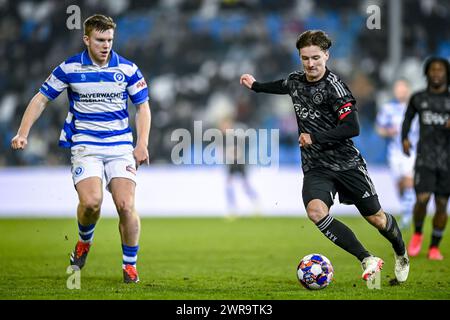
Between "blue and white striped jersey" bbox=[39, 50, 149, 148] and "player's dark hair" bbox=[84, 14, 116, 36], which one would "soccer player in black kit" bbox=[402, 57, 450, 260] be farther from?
"player's dark hair" bbox=[84, 14, 116, 36]

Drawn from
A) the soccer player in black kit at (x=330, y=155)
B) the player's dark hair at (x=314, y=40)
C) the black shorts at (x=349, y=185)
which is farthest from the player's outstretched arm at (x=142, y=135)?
the player's dark hair at (x=314, y=40)

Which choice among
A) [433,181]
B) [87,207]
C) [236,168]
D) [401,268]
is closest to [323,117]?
[401,268]

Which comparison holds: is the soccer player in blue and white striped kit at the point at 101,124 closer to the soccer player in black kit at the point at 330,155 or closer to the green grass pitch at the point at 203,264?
the green grass pitch at the point at 203,264

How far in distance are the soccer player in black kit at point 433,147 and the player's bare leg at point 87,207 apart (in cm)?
429

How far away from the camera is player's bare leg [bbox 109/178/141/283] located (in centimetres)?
755

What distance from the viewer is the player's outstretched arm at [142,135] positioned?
7.64 meters

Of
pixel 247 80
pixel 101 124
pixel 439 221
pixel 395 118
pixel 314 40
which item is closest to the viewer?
pixel 314 40

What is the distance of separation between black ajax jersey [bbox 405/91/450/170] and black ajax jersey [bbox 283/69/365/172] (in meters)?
3.35

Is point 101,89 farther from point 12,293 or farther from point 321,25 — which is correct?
point 321,25

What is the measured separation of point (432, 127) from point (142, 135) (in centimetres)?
442

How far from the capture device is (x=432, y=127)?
10.6m

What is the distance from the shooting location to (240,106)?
2075 centimetres

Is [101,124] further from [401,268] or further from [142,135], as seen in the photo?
[401,268]
